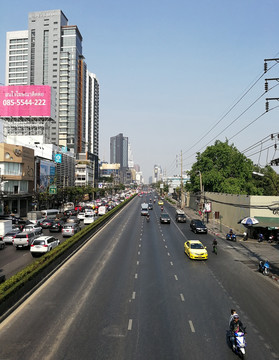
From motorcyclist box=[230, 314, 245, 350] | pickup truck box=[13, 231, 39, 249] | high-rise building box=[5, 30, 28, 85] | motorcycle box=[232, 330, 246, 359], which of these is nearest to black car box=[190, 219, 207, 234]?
pickup truck box=[13, 231, 39, 249]

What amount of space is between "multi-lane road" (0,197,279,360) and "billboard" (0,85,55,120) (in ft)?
243

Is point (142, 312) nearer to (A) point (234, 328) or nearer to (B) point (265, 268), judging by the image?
(A) point (234, 328)

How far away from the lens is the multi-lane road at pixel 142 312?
1188 centimetres

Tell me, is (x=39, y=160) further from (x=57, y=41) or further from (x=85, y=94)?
(x=85, y=94)

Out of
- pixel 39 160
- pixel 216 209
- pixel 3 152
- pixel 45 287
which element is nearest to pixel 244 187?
pixel 216 209

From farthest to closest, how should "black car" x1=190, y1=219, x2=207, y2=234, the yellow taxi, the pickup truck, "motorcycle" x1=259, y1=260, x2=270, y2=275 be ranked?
1. "black car" x1=190, y1=219, x2=207, y2=234
2. the pickup truck
3. the yellow taxi
4. "motorcycle" x1=259, y1=260, x2=270, y2=275

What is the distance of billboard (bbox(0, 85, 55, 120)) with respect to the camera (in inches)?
3580

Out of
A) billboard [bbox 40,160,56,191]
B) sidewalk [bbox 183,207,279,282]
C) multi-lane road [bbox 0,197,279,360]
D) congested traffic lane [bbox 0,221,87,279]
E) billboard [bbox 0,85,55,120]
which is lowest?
sidewalk [bbox 183,207,279,282]

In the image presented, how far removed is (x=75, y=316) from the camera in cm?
1495

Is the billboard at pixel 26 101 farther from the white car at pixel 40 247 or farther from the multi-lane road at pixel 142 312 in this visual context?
the multi-lane road at pixel 142 312

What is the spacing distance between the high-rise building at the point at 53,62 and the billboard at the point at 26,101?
6984 cm

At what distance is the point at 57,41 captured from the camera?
16388 centimetres

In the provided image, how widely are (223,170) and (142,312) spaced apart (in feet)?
223

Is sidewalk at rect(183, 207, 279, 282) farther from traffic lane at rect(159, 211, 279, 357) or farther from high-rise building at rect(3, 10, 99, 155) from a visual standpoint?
high-rise building at rect(3, 10, 99, 155)
